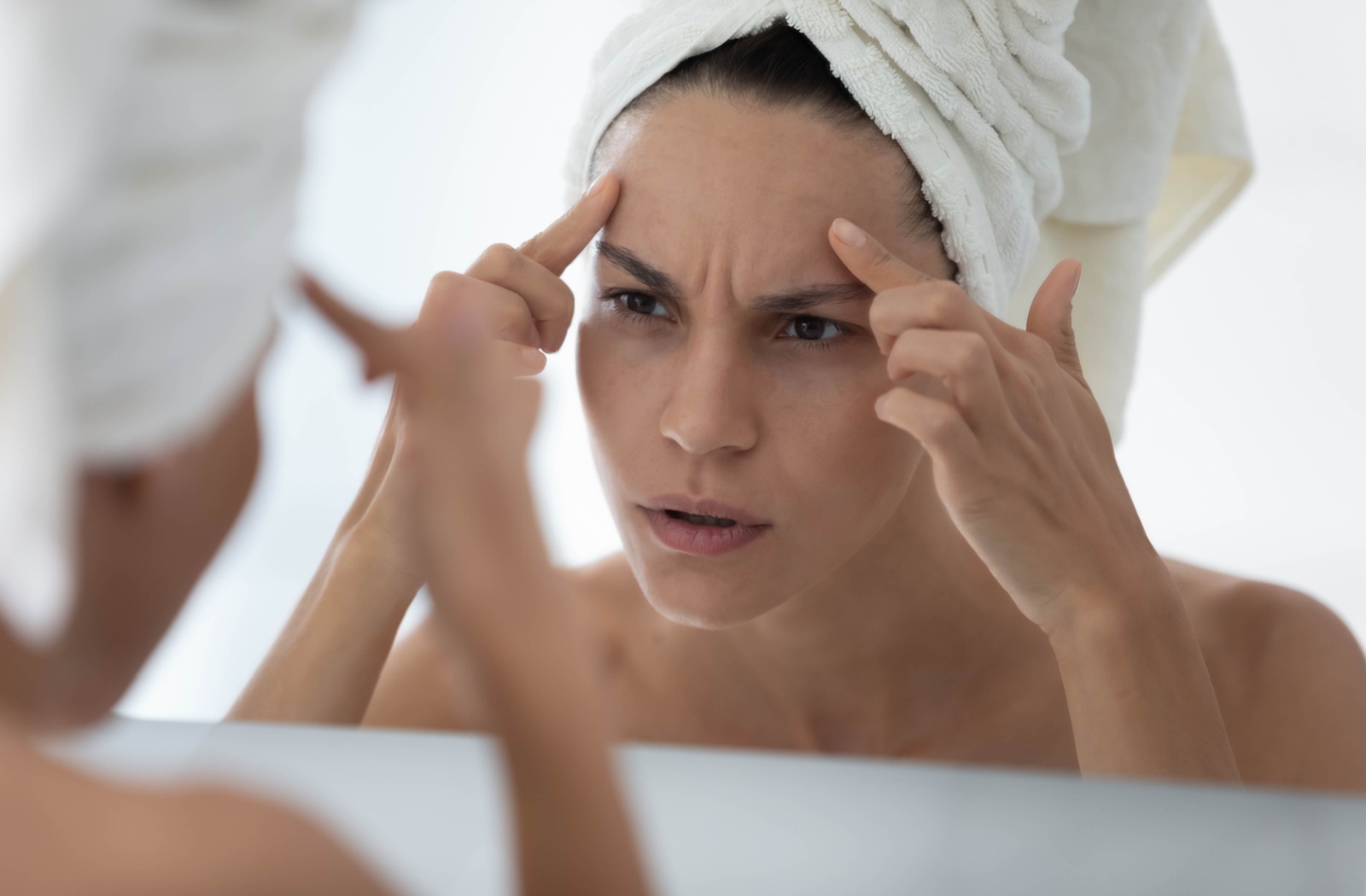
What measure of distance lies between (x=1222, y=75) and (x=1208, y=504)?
1.16 ft

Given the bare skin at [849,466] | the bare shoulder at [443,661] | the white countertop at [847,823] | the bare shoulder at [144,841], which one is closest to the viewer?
A: the bare shoulder at [144,841]

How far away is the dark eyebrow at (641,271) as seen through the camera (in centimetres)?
87

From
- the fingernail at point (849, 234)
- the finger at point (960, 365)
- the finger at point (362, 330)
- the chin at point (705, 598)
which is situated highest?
the fingernail at point (849, 234)

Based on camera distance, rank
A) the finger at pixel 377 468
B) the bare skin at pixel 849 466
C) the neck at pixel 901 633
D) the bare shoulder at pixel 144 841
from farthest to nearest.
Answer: the neck at pixel 901 633 < the finger at pixel 377 468 < the bare skin at pixel 849 466 < the bare shoulder at pixel 144 841

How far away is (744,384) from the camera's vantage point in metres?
0.86

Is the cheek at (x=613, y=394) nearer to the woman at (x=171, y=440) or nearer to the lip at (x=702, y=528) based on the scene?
the lip at (x=702, y=528)

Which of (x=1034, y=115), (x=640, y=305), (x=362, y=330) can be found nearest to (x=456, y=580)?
(x=362, y=330)

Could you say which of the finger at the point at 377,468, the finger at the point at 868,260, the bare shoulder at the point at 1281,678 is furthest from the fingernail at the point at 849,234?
the bare shoulder at the point at 1281,678

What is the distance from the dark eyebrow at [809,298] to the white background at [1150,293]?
26 cm

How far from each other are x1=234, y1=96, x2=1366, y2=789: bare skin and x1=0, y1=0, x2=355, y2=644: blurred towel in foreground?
536mm

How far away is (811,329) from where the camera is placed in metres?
0.88

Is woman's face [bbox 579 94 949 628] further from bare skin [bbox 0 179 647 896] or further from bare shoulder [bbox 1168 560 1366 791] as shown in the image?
bare skin [bbox 0 179 647 896]

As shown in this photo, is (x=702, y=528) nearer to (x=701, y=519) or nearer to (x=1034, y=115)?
(x=701, y=519)

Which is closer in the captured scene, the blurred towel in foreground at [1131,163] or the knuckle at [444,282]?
the knuckle at [444,282]
